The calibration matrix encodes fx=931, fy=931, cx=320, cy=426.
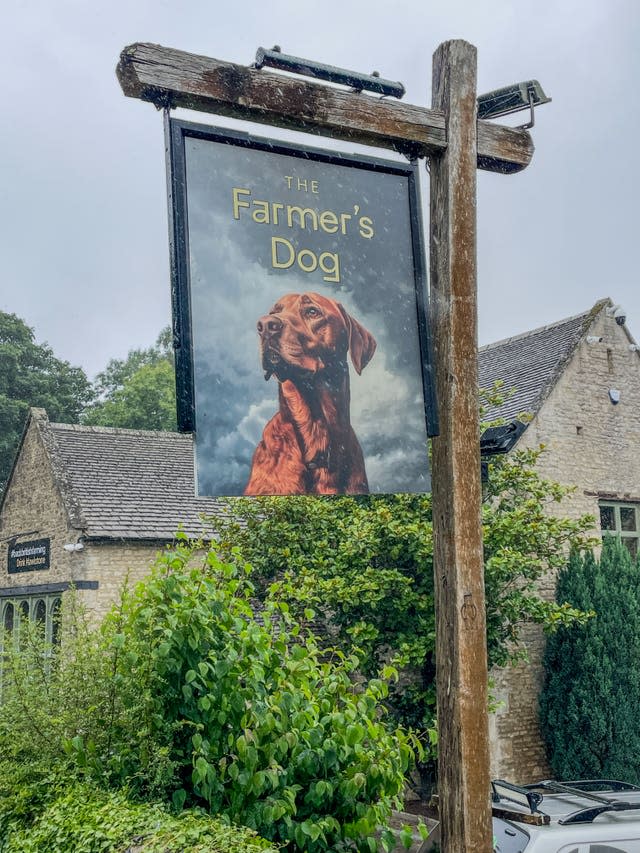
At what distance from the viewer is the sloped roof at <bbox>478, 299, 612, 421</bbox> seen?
16.2 meters

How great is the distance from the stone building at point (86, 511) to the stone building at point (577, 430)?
6.20m

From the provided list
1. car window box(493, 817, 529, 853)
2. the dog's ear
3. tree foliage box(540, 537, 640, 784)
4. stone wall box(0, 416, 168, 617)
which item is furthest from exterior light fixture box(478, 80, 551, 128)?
stone wall box(0, 416, 168, 617)

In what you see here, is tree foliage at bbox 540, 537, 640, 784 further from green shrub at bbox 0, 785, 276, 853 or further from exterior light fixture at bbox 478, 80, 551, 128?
green shrub at bbox 0, 785, 276, 853

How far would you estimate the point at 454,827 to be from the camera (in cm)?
532

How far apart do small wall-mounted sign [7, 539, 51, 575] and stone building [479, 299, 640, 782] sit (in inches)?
334

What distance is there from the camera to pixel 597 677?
1415cm

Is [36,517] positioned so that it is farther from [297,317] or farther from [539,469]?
[297,317]

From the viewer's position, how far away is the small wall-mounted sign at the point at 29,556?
56.7 ft

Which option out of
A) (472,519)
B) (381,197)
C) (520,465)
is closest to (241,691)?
(472,519)

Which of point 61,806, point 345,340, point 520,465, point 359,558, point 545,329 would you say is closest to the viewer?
point 61,806

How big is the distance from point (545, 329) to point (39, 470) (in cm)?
1046

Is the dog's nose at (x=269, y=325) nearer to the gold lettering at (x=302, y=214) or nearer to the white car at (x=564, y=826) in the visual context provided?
the gold lettering at (x=302, y=214)

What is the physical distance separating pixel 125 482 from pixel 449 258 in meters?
13.5

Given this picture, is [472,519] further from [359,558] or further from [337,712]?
[359,558]
